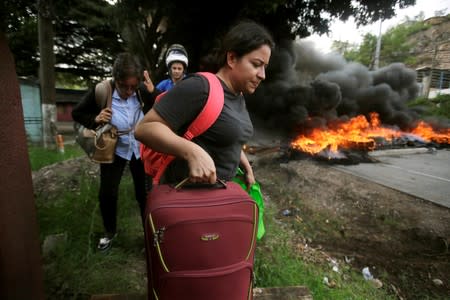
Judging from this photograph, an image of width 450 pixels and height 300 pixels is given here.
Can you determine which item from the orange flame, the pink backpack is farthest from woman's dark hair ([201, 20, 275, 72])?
the orange flame

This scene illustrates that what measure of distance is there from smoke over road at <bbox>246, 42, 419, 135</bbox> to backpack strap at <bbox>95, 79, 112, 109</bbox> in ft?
34.8

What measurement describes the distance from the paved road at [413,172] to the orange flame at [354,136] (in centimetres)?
114

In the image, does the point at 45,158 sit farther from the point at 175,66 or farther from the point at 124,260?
the point at 124,260

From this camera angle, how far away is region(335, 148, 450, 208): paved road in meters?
5.84

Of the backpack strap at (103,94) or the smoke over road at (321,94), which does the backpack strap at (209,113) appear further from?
the smoke over road at (321,94)

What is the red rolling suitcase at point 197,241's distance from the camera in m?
1.17

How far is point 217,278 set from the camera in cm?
125

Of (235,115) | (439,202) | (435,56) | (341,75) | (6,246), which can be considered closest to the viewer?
(6,246)

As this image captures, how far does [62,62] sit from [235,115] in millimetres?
19367

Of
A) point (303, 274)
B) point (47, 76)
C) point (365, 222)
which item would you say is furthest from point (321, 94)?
point (303, 274)

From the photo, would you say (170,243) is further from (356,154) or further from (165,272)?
(356,154)

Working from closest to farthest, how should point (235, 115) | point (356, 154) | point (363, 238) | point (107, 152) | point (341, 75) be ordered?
point (235, 115) → point (107, 152) → point (363, 238) → point (356, 154) → point (341, 75)

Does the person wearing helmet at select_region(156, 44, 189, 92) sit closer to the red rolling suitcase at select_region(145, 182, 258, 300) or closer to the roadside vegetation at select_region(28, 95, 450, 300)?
the roadside vegetation at select_region(28, 95, 450, 300)

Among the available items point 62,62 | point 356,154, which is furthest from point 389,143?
point 62,62
